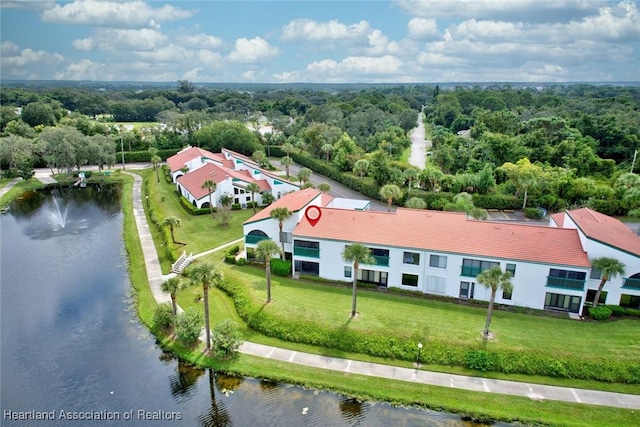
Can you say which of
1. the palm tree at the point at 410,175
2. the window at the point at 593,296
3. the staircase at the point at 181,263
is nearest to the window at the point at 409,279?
the window at the point at 593,296

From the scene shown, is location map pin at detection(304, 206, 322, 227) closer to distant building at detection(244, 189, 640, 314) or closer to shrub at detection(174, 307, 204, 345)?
distant building at detection(244, 189, 640, 314)

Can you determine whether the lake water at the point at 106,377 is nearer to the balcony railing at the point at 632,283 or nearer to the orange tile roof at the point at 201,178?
the orange tile roof at the point at 201,178

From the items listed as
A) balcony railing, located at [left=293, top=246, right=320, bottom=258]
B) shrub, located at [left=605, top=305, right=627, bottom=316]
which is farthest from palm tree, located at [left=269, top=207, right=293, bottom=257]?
shrub, located at [left=605, top=305, right=627, bottom=316]

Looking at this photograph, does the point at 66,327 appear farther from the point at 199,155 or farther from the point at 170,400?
the point at 199,155

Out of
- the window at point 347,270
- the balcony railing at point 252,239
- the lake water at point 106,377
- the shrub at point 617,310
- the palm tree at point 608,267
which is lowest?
the lake water at point 106,377

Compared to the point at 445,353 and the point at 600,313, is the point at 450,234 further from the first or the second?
the point at 600,313
